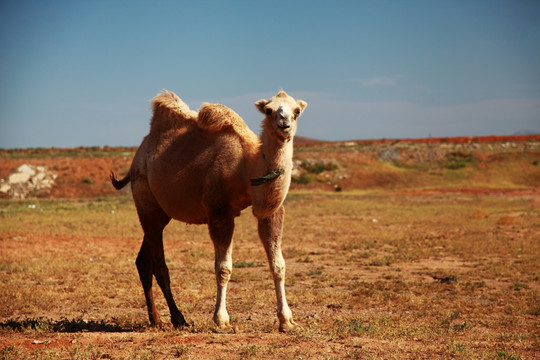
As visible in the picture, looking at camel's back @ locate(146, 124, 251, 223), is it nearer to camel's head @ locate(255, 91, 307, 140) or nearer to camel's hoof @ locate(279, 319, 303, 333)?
camel's head @ locate(255, 91, 307, 140)

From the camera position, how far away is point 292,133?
6.38 meters

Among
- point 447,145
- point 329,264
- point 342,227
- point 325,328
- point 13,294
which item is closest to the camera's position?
point 325,328

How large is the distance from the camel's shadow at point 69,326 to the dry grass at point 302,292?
2 centimetres

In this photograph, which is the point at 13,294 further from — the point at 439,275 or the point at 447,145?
A: the point at 447,145

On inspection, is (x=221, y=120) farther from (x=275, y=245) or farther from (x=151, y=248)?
(x=151, y=248)

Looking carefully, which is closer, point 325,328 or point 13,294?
point 325,328

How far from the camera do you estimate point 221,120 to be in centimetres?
755

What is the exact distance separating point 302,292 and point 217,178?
4.33m

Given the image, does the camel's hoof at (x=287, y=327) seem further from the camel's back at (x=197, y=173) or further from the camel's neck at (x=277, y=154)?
the camel's neck at (x=277, y=154)

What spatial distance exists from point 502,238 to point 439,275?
6825mm

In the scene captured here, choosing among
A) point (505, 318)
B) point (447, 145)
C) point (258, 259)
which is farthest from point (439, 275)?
point (447, 145)

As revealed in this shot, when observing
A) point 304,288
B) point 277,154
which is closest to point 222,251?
point 277,154

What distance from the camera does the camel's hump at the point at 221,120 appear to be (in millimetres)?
7484

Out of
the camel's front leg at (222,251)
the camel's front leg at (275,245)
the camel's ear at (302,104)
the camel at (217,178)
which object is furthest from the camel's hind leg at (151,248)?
the camel's ear at (302,104)
